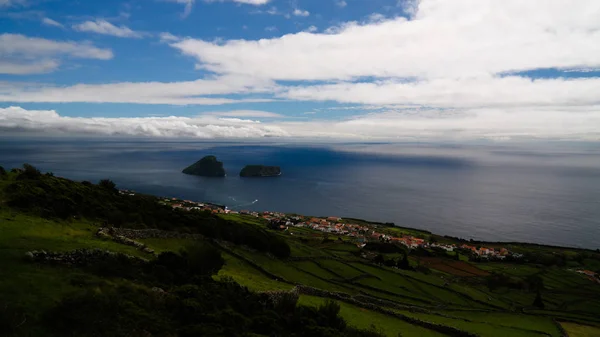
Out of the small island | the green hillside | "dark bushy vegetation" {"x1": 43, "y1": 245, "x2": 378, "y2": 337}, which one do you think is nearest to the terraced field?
the green hillside

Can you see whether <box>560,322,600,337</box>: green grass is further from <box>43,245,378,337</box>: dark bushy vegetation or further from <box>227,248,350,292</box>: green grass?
<box>43,245,378,337</box>: dark bushy vegetation

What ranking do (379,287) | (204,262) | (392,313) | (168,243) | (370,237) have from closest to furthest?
(204,262) → (392,313) → (168,243) → (379,287) → (370,237)

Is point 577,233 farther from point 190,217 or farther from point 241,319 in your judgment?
point 241,319


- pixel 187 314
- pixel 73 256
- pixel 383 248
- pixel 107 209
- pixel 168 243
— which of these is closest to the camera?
pixel 187 314

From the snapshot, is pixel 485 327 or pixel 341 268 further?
pixel 341 268

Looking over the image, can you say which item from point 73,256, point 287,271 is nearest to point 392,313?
point 287,271

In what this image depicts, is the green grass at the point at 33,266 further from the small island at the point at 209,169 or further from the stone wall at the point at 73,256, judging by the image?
the small island at the point at 209,169

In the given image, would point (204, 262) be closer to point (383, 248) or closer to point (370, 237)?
point (383, 248)

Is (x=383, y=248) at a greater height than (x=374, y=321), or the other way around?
(x=374, y=321)
